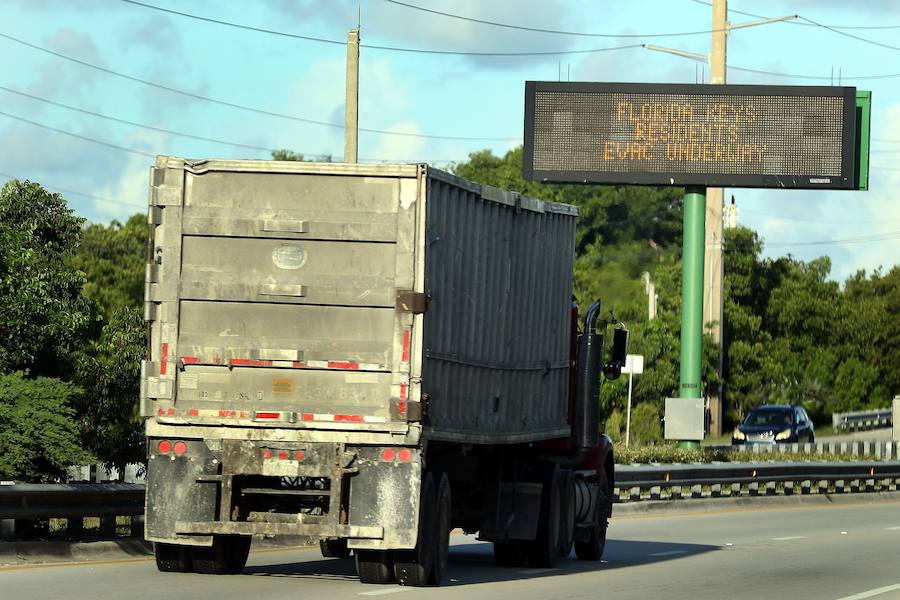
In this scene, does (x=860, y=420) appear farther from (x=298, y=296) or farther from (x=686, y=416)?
(x=298, y=296)

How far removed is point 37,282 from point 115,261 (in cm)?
6350

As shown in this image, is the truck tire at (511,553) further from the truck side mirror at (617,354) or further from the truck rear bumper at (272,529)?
the truck rear bumper at (272,529)

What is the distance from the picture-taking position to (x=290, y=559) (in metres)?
19.1

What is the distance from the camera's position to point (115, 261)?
8631 cm

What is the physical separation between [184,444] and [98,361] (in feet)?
32.0

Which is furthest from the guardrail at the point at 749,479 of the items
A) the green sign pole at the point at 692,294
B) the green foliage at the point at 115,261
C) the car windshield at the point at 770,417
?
the green foliage at the point at 115,261

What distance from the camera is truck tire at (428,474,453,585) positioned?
1568cm

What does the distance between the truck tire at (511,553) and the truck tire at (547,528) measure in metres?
0.10

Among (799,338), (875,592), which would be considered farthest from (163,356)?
(799,338)

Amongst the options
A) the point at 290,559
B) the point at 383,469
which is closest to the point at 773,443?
the point at 290,559

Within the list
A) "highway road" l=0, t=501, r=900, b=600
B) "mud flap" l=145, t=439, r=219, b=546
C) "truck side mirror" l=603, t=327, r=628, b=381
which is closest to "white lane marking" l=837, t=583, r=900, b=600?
"highway road" l=0, t=501, r=900, b=600

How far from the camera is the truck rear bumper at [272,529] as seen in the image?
14797mm

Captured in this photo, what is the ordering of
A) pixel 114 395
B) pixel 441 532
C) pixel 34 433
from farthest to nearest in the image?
pixel 114 395
pixel 34 433
pixel 441 532

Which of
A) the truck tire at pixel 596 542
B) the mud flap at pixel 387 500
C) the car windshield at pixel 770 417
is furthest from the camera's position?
the car windshield at pixel 770 417
